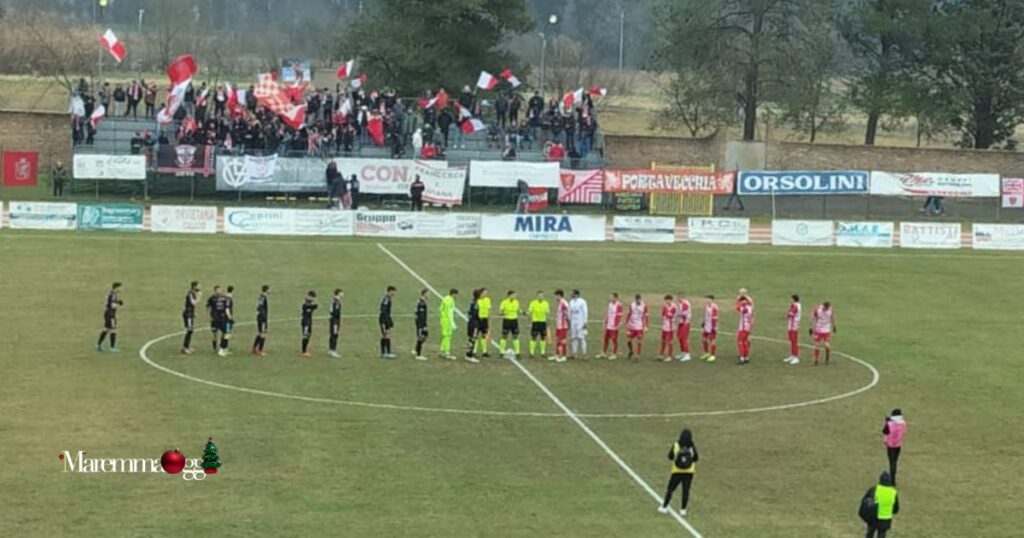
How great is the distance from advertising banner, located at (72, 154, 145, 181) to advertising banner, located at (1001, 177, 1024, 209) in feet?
137

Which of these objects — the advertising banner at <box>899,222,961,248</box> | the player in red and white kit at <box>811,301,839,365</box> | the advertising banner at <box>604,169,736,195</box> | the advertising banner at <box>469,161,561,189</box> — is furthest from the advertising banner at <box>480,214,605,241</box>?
the player in red and white kit at <box>811,301,839,365</box>

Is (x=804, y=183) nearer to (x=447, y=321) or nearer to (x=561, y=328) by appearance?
(x=561, y=328)

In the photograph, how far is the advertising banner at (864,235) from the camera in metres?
67.1

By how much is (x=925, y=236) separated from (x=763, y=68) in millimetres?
23621

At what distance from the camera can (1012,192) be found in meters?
77.8

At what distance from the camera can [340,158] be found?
70062 millimetres

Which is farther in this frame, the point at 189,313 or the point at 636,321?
the point at 636,321

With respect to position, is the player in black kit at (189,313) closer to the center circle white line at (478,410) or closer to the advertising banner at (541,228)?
the center circle white line at (478,410)

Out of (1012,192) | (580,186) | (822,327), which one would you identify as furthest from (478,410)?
(1012,192)

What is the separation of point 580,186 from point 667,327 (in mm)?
35743

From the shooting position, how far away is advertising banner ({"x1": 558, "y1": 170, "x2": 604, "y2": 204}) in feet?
239

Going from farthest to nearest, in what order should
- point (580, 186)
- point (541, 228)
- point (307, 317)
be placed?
point (580, 186) < point (541, 228) < point (307, 317)

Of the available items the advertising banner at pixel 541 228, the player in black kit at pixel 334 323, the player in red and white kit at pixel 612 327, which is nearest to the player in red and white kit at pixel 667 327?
the player in red and white kit at pixel 612 327

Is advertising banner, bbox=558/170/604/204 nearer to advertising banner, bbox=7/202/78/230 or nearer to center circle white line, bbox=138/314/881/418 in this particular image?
advertising banner, bbox=7/202/78/230
